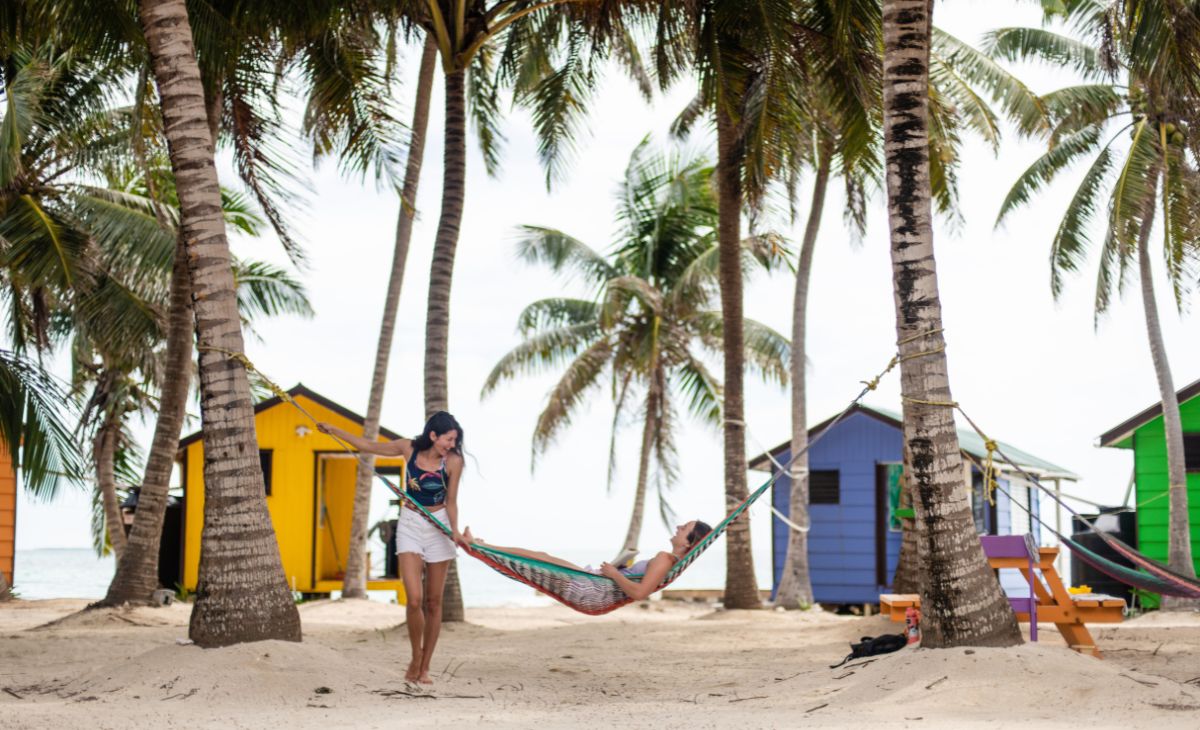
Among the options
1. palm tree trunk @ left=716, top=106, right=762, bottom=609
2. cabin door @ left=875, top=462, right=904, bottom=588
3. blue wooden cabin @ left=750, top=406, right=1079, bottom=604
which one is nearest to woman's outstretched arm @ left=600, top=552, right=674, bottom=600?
palm tree trunk @ left=716, top=106, right=762, bottom=609

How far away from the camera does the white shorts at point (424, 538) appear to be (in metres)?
7.21

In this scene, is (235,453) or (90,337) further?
(90,337)

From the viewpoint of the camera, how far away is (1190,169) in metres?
17.1

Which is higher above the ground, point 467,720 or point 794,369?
point 794,369

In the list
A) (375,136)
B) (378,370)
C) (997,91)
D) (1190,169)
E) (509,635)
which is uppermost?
(997,91)

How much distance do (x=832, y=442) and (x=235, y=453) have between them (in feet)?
46.3

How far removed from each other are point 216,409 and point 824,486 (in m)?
14.2

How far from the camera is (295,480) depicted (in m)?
19.8

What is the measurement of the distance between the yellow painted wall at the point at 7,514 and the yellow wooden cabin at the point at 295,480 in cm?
262

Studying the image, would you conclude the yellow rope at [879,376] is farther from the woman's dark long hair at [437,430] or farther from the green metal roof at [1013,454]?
the green metal roof at [1013,454]

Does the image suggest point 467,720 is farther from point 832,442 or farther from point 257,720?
point 832,442

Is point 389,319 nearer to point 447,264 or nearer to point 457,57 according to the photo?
point 447,264

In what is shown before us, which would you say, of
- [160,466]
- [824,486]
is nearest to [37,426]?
[160,466]

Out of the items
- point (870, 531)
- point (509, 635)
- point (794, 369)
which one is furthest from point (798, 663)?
point (870, 531)
